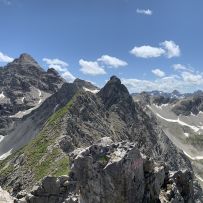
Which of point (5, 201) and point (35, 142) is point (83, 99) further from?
point (5, 201)

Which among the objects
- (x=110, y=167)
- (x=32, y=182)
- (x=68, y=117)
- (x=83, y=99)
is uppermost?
(x=83, y=99)

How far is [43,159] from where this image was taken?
128m

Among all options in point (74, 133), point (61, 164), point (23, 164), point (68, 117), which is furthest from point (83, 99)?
point (61, 164)

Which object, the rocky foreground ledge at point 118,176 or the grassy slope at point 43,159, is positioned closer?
the rocky foreground ledge at point 118,176

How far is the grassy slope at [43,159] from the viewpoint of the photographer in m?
116

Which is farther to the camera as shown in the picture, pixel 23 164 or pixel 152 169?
pixel 23 164

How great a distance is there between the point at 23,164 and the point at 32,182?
20.9 m

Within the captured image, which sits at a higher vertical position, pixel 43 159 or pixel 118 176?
pixel 118 176

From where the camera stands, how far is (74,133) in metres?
155

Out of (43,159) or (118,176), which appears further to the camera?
(43,159)

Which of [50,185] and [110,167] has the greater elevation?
[110,167]

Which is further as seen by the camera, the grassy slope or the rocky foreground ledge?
the grassy slope

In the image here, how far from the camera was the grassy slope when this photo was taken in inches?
4554

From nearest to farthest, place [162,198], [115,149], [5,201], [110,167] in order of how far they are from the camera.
Result: [110,167] → [115,149] → [162,198] → [5,201]
